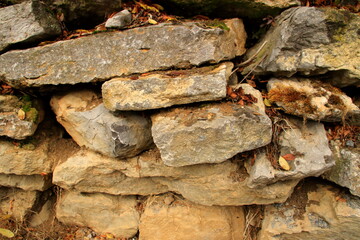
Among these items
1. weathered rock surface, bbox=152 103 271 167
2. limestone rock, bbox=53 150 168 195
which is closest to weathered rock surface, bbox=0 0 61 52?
limestone rock, bbox=53 150 168 195

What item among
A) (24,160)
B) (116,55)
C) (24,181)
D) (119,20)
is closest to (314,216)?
(116,55)

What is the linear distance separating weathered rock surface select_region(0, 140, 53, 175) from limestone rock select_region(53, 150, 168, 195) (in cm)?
34

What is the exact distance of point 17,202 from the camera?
4.28 meters

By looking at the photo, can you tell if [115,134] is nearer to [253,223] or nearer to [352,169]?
[253,223]

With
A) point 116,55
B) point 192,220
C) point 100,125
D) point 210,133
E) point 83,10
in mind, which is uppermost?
point 83,10

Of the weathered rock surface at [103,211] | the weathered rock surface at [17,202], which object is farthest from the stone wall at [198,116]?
the weathered rock surface at [17,202]

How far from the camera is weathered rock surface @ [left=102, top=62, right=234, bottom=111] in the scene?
269cm

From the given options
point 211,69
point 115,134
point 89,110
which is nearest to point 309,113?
point 211,69

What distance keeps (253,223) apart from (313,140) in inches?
69.0

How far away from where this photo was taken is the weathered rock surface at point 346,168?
2914mm

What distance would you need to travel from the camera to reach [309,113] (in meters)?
2.81

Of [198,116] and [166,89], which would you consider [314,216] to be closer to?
[198,116]

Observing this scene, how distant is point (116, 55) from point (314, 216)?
11.8 feet

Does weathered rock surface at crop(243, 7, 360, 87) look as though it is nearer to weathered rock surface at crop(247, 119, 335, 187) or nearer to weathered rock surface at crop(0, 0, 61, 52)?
weathered rock surface at crop(247, 119, 335, 187)
